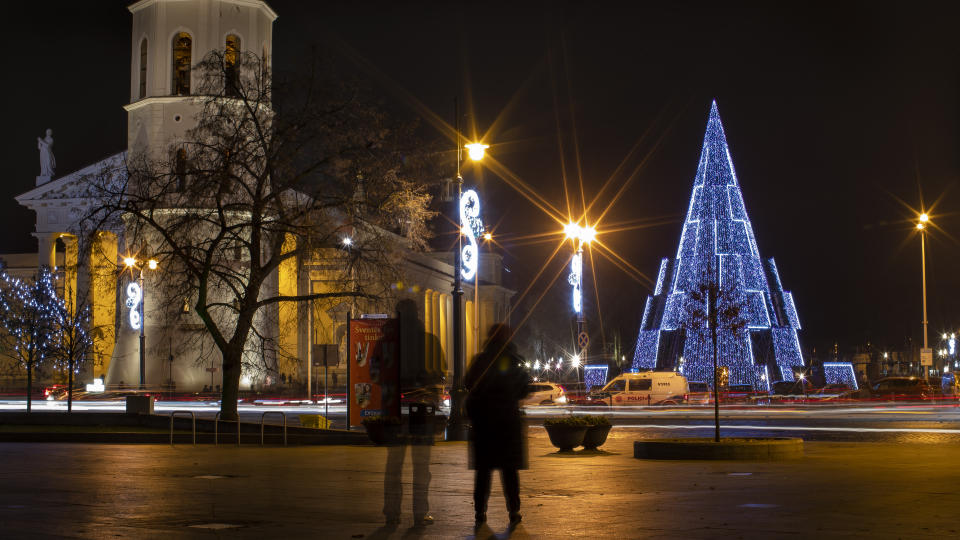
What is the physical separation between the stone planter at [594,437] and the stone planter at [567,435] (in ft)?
0.35

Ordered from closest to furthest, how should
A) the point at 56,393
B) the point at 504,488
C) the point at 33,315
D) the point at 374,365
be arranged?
the point at 504,488 → the point at 374,365 → the point at 33,315 → the point at 56,393

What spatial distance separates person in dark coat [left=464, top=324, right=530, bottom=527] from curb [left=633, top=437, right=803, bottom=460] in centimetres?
973

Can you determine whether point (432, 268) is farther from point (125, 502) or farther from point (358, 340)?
point (125, 502)

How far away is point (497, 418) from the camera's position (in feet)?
36.5

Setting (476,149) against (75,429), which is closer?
(75,429)

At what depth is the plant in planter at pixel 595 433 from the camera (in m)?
23.1

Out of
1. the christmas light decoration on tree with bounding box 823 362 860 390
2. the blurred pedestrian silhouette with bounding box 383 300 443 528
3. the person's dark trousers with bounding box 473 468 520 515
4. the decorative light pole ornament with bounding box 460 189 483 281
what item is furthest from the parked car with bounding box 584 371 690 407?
the person's dark trousers with bounding box 473 468 520 515

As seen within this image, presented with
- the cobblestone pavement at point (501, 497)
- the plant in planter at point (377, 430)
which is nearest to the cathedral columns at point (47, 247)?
the plant in planter at point (377, 430)

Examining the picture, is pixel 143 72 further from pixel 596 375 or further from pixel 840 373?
pixel 840 373

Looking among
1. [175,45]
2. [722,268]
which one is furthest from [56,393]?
[722,268]

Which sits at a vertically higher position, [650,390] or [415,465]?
[650,390]

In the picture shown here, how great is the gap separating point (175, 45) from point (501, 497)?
57.2 meters

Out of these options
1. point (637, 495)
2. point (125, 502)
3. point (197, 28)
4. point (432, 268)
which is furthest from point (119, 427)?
point (432, 268)

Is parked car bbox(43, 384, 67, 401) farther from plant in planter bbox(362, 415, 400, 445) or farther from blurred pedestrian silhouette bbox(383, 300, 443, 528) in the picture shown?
blurred pedestrian silhouette bbox(383, 300, 443, 528)
